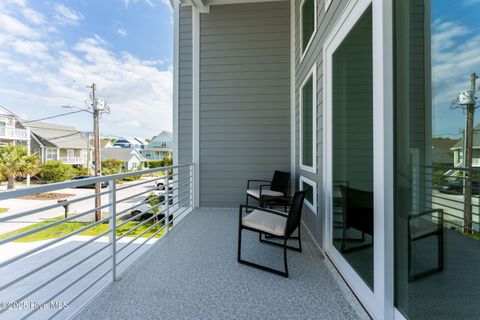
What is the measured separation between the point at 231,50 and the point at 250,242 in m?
3.26

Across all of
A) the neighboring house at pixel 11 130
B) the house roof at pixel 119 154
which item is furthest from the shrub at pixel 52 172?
the house roof at pixel 119 154

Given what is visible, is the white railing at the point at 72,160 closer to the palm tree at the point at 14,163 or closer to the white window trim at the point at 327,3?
the palm tree at the point at 14,163

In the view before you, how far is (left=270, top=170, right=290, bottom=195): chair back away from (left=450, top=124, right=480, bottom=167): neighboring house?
288 cm

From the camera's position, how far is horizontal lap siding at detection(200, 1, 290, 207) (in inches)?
159

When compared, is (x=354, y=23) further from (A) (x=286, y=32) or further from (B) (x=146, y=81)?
(B) (x=146, y=81)

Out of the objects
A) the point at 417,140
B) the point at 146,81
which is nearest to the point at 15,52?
the point at 146,81

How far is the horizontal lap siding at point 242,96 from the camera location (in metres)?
4.03

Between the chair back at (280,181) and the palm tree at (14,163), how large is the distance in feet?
49.5

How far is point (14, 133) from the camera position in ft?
51.6

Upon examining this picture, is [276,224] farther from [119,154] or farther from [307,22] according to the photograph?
[119,154]

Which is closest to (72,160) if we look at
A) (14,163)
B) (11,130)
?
(11,130)

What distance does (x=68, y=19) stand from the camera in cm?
1631

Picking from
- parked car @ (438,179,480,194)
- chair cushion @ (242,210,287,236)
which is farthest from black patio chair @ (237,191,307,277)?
parked car @ (438,179,480,194)

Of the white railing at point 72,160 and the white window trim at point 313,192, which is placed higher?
the white railing at point 72,160
